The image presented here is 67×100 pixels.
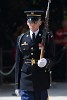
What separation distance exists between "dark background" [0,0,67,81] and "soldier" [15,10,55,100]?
7.00 meters

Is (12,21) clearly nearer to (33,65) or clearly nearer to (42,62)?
(33,65)

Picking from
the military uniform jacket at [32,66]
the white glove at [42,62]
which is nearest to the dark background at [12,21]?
the military uniform jacket at [32,66]

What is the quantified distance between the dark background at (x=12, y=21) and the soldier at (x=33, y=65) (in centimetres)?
700

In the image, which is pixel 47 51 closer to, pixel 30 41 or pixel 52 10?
pixel 30 41

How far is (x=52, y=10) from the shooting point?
1334cm

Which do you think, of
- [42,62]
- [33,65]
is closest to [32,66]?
[33,65]

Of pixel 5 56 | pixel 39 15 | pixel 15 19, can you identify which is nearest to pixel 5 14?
pixel 15 19

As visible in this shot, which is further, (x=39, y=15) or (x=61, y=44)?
(x=61, y=44)

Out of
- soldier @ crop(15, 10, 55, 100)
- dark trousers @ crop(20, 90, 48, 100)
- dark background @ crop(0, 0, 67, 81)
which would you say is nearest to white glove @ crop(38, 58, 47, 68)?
soldier @ crop(15, 10, 55, 100)

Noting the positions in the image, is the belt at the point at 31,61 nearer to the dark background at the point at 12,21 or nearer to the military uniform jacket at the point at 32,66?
the military uniform jacket at the point at 32,66

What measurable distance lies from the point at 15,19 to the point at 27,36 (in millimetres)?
7678

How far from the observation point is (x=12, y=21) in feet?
45.4

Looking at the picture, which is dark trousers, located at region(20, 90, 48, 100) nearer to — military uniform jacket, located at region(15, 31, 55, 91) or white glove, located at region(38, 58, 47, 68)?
Answer: military uniform jacket, located at region(15, 31, 55, 91)

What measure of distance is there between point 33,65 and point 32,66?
2cm
